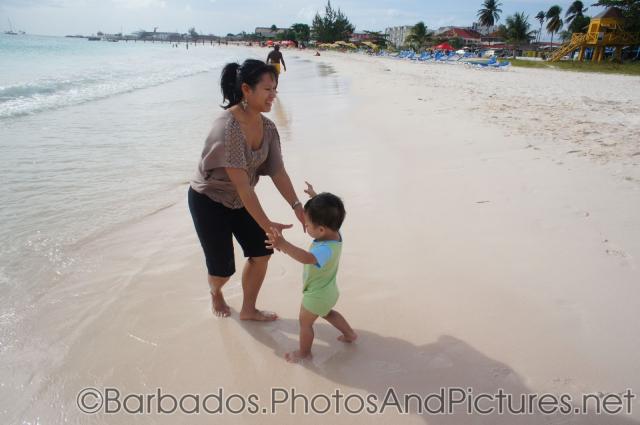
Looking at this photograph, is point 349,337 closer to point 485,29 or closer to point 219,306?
point 219,306

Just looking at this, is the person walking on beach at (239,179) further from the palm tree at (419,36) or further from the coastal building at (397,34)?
the coastal building at (397,34)

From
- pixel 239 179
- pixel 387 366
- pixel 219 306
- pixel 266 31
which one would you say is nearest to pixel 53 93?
pixel 219 306

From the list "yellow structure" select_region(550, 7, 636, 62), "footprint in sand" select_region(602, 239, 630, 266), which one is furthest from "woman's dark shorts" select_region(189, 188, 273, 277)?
"yellow structure" select_region(550, 7, 636, 62)

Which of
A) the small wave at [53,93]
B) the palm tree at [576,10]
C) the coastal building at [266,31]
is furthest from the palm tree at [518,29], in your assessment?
the coastal building at [266,31]

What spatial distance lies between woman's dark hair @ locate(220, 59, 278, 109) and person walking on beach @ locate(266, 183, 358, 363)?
709mm

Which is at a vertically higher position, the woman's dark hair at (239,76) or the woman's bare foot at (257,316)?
the woman's dark hair at (239,76)

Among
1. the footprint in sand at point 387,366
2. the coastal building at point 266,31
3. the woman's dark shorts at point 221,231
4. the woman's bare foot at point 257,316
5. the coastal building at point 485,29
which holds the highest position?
the coastal building at point 266,31

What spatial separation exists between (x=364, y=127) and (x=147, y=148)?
4280 millimetres

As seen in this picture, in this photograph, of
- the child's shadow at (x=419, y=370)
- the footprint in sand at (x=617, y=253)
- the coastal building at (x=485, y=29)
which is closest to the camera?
the child's shadow at (x=419, y=370)

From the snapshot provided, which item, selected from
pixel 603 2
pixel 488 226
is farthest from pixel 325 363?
pixel 603 2

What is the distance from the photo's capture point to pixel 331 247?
2.15 meters

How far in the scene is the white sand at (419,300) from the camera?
229 cm

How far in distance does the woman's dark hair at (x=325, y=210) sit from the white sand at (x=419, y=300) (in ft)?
3.04

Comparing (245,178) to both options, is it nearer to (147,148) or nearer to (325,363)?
(325,363)
